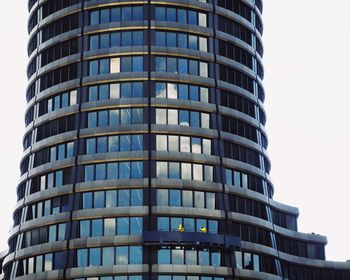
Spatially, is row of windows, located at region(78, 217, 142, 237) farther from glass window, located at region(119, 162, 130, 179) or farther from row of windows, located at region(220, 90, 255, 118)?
row of windows, located at region(220, 90, 255, 118)

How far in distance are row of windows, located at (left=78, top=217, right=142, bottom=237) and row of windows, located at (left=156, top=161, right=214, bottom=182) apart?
6397mm

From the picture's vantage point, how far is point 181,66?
9844cm

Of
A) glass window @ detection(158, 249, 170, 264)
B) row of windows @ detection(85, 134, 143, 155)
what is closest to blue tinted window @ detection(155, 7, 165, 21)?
row of windows @ detection(85, 134, 143, 155)

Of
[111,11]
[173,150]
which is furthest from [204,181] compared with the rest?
[111,11]

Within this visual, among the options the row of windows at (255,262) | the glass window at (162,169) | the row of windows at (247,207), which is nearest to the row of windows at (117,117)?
the glass window at (162,169)

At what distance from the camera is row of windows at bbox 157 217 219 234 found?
298 ft

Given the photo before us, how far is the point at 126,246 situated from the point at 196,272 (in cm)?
840

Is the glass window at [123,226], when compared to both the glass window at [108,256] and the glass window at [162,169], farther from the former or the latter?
the glass window at [162,169]

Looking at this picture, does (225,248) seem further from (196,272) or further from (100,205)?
(100,205)

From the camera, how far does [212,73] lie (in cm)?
9975

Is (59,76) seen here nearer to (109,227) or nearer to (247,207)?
(109,227)

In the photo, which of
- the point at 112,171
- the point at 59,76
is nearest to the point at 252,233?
the point at 112,171

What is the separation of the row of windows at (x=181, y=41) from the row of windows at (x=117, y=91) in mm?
6317

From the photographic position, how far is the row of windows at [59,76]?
→ 327 ft
